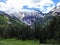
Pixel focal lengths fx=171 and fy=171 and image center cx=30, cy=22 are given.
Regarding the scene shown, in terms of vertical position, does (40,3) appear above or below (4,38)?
above

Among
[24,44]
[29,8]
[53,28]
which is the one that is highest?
[29,8]

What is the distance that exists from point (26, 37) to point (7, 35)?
5.84 meters

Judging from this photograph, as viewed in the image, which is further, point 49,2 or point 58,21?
point 49,2

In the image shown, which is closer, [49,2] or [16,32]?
[16,32]

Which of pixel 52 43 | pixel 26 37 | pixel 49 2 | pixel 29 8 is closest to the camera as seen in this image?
pixel 52 43

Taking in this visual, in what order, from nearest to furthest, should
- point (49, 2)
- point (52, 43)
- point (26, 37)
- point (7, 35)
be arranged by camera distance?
point (52, 43)
point (26, 37)
point (7, 35)
point (49, 2)

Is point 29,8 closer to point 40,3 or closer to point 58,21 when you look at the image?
point 40,3

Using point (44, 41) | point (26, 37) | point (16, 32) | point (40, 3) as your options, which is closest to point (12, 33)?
point (16, 32)

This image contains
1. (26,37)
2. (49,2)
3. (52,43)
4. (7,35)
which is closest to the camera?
(52,43)

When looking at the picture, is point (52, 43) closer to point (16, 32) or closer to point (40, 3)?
point (16, 32)

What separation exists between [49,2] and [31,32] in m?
12.8

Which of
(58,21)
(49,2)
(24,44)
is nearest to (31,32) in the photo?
(24,44)

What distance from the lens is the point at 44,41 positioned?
125 ft

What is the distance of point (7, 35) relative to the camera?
4522 cm
